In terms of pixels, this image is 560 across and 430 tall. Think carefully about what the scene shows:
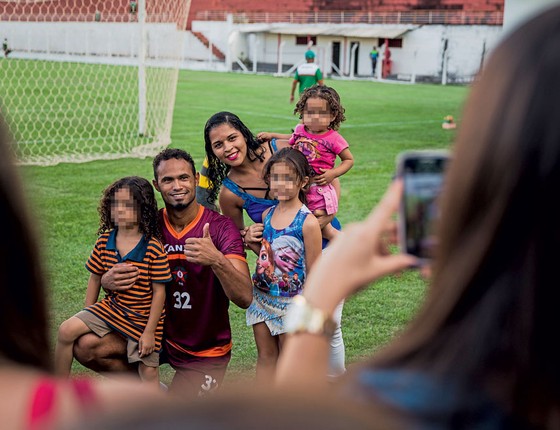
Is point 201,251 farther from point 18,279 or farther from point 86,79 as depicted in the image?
point 86,79

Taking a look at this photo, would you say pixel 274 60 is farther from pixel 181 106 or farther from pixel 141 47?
pixel 141 47

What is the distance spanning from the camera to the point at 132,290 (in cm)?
418

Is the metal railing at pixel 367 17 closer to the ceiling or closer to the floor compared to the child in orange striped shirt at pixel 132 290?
closer to the ceiling

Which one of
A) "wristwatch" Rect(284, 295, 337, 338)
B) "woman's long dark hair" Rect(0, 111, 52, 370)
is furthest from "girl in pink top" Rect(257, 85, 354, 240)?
"woman's long dark hair" Rect(0, 111, 52, 370)

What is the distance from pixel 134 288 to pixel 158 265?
0.51 ft

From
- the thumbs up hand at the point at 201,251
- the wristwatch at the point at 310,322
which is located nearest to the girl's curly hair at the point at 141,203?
the thumbs up hand at the point at 201,251

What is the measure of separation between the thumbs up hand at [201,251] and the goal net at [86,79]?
8611mm

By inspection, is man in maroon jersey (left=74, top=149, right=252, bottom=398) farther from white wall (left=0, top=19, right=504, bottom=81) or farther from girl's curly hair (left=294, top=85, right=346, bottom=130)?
white wall (left=0, top=19, right=504, bottom=81)

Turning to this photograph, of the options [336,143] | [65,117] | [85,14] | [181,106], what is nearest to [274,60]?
[85,14]

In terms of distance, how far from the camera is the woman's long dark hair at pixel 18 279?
51.8 inches

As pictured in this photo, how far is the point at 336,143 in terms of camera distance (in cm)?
542

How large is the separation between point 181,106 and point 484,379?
68.5ft

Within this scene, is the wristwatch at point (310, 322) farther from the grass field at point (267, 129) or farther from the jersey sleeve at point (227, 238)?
the jersey sleeve at point (227, 238)

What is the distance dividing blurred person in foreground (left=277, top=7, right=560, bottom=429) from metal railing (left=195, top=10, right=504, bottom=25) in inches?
1585
